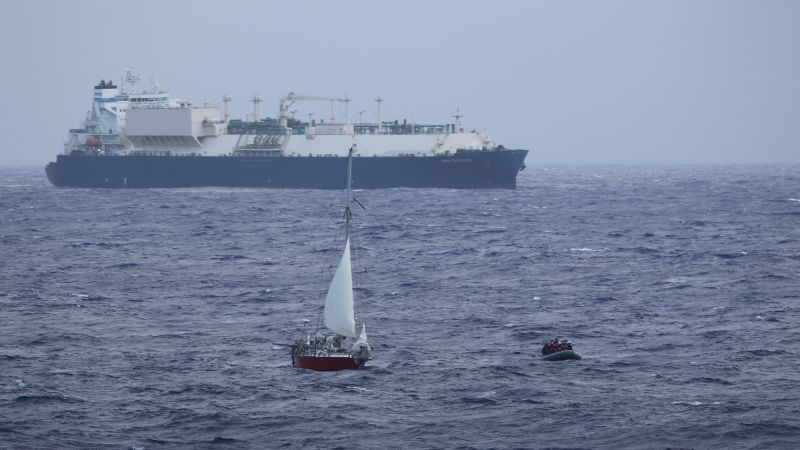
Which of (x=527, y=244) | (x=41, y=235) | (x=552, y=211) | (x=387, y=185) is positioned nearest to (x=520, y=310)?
(x=527, y=244)

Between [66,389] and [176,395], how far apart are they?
3.86 meters

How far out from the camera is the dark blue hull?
141 meters

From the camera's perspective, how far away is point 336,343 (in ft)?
134

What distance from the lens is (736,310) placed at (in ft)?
169

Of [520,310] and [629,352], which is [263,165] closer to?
[520,310]

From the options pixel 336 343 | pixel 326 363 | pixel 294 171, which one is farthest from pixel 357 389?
pixel 294 171

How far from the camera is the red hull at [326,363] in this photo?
39406 millimetres

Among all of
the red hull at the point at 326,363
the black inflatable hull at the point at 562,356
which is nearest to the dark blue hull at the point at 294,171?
the black inflatable hull at the point at 562,356

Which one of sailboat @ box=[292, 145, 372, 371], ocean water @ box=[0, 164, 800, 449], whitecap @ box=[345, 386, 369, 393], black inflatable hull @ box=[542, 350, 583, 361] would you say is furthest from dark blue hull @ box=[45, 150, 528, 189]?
whitecap @ box=[345, 386, 369, 393]

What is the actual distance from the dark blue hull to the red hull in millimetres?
100950

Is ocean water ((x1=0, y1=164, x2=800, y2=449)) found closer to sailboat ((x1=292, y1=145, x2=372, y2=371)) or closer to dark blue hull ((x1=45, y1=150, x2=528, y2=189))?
sailboat ((x1=292, y1=145, x2=372, y2=371))

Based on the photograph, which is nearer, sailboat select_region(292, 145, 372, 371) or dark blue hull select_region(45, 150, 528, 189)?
sailboat select_region(292, 145, 372, 371)

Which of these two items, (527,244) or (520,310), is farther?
(527,244)

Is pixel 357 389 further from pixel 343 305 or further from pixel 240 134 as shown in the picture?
pixel 240 134
